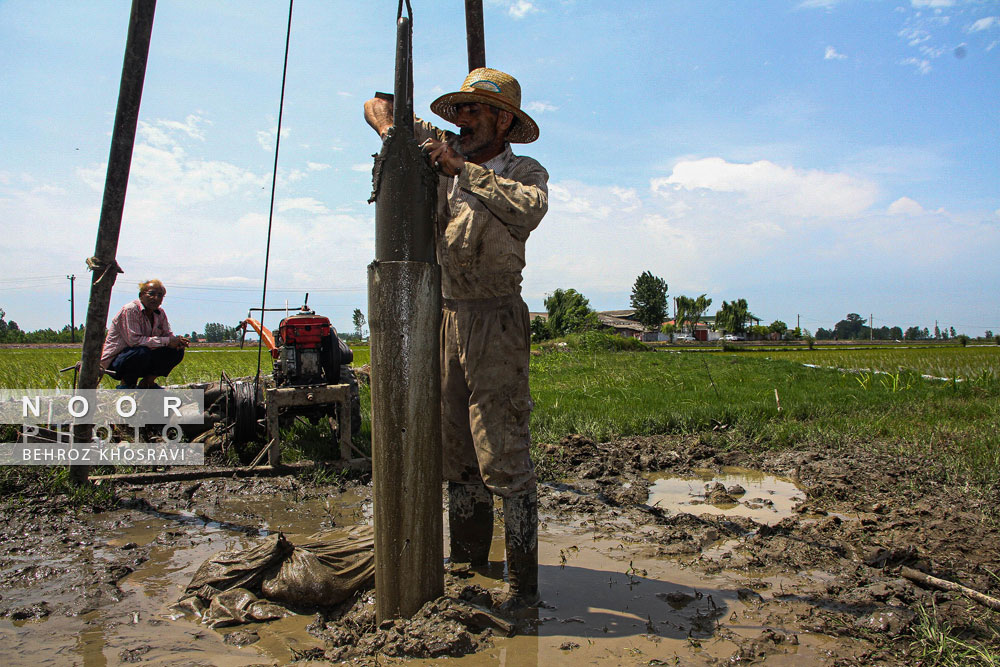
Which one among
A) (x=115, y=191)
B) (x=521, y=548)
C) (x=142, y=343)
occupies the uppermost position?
(x=115, y=191)

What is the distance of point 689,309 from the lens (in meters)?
84.0

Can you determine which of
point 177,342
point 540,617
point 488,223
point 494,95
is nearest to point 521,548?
point 540,617

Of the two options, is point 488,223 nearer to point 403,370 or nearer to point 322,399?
point 403,370

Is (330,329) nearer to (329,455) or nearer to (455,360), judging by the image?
(329,455)

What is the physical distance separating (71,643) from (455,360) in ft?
5.53

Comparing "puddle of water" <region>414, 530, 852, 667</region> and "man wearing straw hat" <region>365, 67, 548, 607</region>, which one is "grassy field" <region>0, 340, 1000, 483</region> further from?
"man wearing straw hat" <region>365, 67, 548, 607</region>

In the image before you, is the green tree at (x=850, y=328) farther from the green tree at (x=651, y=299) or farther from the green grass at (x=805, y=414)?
the green grass at (x=805, y=414)

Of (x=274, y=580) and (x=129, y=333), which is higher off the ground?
(x=129, y=333)

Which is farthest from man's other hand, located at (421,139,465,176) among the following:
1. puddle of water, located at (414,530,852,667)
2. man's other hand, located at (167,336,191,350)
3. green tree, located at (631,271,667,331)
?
green tree, located at (631,271,667,331)

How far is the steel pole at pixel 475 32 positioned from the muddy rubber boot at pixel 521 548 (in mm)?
3069

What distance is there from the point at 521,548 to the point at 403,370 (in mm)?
923

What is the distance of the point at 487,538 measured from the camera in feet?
9.61

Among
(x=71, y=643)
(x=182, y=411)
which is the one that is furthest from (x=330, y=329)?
(x=71, y=643)

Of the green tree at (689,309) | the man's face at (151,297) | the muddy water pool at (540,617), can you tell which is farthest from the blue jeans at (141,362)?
the green tree at (689,309)
